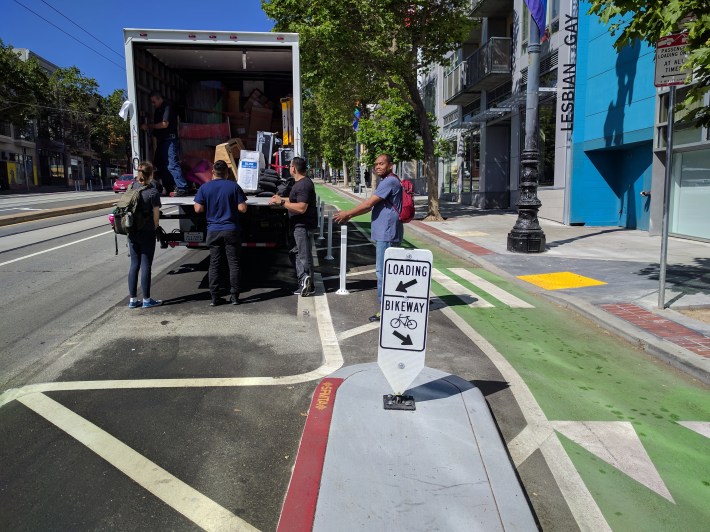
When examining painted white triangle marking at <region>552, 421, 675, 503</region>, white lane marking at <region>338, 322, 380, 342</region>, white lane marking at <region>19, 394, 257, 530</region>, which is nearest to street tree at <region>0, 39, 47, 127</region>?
white lane marking at <region>338, 322, 380, 342</region>

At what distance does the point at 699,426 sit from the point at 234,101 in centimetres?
974

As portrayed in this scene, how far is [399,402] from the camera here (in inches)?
167

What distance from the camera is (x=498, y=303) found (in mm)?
8234

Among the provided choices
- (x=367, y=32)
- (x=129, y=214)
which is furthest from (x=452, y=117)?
(x=129, y=214)

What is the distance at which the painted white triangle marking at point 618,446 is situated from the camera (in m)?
3.57

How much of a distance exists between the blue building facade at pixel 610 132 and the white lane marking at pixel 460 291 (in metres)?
8.35

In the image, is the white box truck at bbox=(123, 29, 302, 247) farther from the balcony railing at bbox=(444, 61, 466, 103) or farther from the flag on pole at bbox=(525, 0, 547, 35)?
the balcony railing at bbox=(444, 61, 466, 103)

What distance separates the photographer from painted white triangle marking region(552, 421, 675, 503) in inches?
140

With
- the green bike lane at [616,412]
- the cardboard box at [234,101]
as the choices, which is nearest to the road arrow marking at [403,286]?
the green bike lane at [616,412]

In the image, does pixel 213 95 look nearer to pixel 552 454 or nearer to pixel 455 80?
pixel 552 454

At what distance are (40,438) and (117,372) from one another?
1.31 metres

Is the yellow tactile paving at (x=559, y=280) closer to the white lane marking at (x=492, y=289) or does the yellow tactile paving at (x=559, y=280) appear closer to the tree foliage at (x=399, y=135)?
the white lane marking at (x=492, y=289)

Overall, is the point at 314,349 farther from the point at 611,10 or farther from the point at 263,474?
the point at 611,10

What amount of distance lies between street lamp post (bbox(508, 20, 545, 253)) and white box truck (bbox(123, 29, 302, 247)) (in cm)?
548
